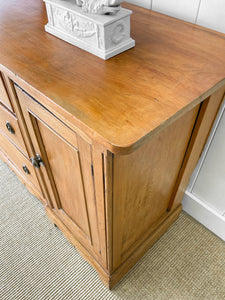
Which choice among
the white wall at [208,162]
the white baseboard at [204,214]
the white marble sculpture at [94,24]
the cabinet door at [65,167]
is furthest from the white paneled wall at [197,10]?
the white baseboard at [204,214]

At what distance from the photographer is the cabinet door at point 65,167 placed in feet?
2.01

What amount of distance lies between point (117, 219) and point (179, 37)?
54 centimetres

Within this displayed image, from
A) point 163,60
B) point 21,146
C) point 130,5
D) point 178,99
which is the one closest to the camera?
point 178,99

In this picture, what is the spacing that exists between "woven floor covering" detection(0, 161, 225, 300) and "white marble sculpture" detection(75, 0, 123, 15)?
37.8 inches

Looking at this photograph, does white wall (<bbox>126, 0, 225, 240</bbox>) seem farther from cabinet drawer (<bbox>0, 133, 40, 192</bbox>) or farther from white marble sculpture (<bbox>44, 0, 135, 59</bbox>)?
cabinet drawer (<bbox>0, 133, 40, 192</bbox>)

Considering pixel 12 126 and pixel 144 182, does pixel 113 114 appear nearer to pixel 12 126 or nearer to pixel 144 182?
pixel 144 182

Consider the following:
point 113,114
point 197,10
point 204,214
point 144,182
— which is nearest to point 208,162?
A: point 204,214

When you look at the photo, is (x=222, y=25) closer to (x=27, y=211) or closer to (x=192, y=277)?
(x=192, y=277)

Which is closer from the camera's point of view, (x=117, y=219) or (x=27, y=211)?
(x=117, y=219)

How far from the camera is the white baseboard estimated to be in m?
1.12

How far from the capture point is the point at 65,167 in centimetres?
74

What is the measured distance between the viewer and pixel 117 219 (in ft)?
2.34

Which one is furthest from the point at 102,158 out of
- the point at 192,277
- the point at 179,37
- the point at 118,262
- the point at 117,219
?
the point at 192,277

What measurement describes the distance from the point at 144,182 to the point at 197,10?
0.53m
